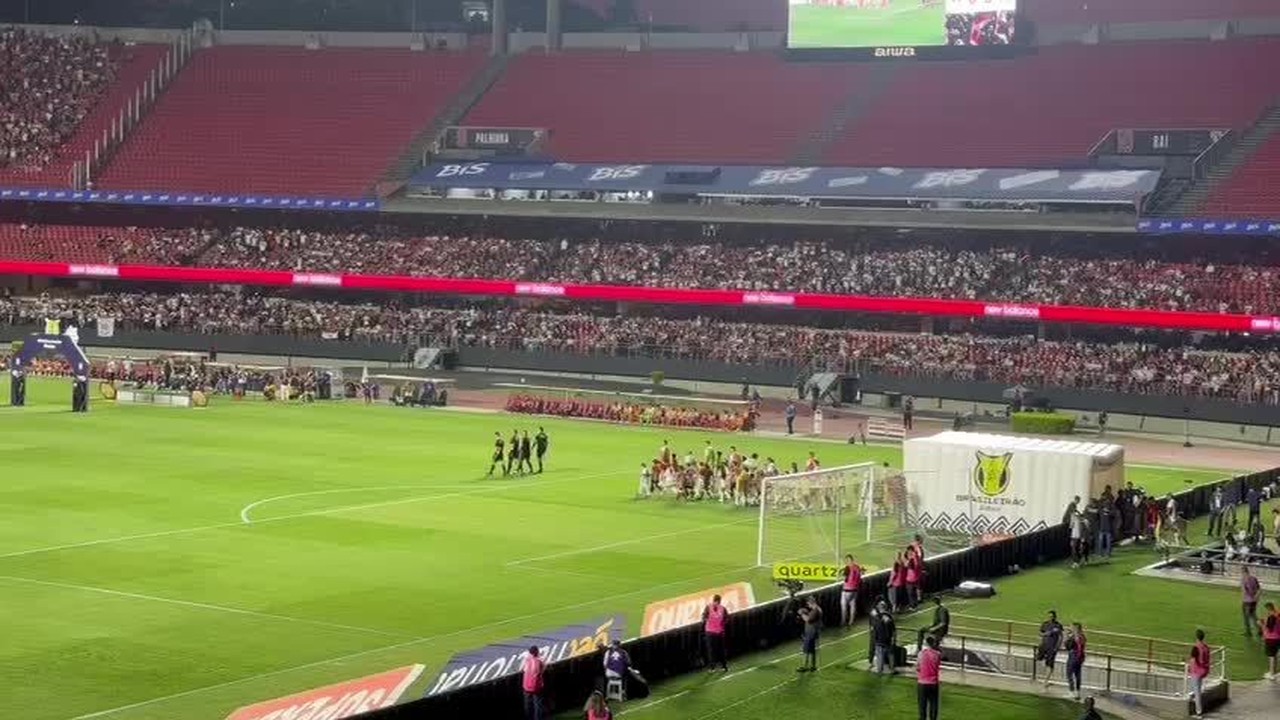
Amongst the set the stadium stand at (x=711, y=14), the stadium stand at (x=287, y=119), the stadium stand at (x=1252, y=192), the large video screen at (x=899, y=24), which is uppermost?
the stadium stand at (x=711, y=14)

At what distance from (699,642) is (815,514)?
14752 millimetres

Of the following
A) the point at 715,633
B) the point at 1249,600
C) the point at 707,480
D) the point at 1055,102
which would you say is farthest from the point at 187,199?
the point at 1249,600

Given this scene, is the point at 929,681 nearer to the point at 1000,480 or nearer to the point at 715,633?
the point at 715,633

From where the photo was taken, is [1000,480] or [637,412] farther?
[637,412]

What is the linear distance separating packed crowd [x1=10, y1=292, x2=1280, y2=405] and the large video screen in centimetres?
1846

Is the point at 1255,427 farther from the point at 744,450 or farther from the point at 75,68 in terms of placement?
the point at 75,68

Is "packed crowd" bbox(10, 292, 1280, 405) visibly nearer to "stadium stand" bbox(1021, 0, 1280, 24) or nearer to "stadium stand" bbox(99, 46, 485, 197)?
"stadium stand" bbox(99, 46, 485, 197)

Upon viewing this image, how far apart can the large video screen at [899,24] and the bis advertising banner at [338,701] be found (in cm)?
7533

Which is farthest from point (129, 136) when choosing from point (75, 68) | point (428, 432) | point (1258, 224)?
point (1258, 224)

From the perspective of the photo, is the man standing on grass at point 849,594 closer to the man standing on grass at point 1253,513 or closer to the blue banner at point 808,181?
the man standing on grass at point 1253,513

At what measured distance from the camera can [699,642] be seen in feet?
103

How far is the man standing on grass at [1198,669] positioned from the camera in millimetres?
29000

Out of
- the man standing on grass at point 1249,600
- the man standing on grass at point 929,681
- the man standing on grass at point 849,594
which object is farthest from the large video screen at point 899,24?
the man standing on grass at point 929,681

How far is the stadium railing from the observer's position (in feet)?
85.0
